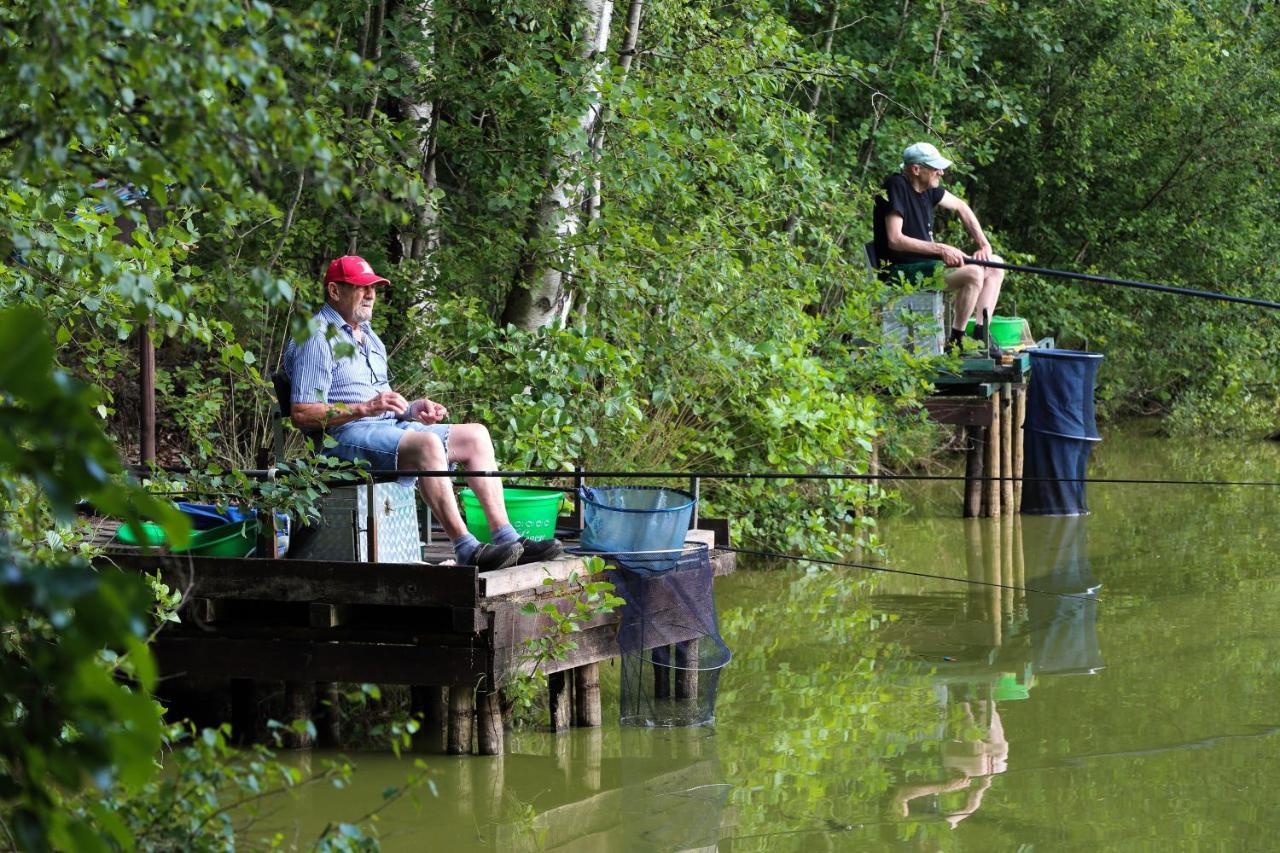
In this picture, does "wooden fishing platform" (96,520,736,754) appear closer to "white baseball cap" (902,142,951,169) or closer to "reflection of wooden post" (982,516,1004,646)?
"reflection of wooden post" (982,516,1004,646)

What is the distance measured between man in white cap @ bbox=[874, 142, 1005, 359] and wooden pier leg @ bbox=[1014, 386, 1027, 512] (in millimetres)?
1855

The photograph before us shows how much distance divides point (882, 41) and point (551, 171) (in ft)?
26.7

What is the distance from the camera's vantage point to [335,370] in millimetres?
6234

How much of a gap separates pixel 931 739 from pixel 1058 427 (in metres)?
7.25

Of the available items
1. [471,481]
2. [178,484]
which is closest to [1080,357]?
[471,481]

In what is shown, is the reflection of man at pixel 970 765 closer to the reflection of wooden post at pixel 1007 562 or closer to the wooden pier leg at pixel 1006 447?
the reflection of wooden post at pixel 1007 562

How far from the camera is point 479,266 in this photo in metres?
9.34

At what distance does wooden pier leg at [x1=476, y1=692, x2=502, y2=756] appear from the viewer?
6160mm

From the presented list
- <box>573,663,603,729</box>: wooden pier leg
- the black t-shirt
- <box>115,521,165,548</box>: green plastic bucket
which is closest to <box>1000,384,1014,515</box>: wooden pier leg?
the black t-shirt

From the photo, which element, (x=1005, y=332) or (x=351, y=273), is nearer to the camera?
(x=351, y=273)

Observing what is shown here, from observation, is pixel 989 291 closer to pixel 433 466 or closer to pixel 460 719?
pixel 433 466

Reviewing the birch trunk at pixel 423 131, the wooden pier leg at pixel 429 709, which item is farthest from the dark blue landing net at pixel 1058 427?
the wooden pier leg at pixel 429 709

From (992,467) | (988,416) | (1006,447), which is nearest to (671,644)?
(988,416)

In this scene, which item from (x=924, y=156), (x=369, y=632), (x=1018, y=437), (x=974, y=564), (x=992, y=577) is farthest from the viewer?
(x=1018, y=437)
